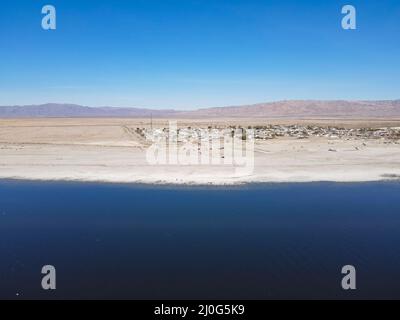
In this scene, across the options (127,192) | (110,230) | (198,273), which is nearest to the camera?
(198,273)

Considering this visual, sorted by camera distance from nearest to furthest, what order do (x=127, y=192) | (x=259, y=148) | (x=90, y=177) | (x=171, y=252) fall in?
(x=171, y=252) → (x=127, y=192) → (x=90, y=177) → (x=259, y=148)

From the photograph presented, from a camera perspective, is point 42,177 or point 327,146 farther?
point 327,146

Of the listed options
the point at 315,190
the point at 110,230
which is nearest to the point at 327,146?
the point at 315,190

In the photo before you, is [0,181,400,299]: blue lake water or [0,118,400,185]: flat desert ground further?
[0,118,400,185]: flat desert ground

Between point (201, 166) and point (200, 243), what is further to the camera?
point (201, 166)

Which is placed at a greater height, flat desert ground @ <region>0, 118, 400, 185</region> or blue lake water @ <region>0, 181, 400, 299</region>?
flat desert ground @ <region>0, 118, 400, 185</region>

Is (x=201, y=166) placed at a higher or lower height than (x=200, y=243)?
higher
